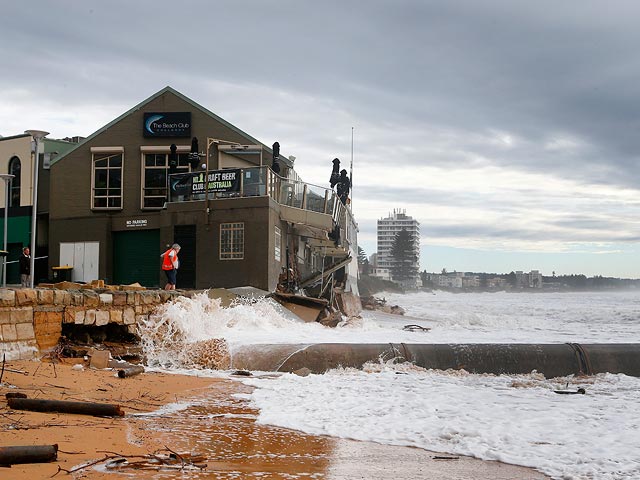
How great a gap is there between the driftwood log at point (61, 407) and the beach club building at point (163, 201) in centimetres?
1605

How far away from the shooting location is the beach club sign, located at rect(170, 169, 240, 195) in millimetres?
23328

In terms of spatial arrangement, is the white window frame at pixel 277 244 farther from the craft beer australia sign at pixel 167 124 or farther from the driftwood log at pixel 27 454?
the driftwood log at pixel 27 454

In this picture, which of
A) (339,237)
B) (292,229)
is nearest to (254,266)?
(292,229)

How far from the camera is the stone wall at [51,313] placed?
11.2m

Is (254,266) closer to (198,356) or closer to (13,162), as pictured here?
(198,356)

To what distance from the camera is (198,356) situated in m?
13.9

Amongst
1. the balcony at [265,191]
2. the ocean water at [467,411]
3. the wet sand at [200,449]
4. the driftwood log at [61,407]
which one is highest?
the balcony at [265,191]

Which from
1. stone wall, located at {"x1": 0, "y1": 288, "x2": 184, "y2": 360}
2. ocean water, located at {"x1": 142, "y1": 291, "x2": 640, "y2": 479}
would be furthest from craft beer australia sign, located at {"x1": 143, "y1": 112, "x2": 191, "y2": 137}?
ocean water, located at {"x1": 142, "y1": 291, "x2": 640, "y2": 479}

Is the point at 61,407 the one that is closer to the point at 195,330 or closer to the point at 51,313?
the point at 51,313

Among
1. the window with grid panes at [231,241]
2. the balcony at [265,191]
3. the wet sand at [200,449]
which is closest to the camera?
the wet sand at [200,449]

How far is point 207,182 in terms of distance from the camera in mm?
23922

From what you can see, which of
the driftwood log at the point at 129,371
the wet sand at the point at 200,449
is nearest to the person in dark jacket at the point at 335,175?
the driftwood log at the point at 129,371

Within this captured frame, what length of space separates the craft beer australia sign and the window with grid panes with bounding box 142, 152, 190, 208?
0.91 m

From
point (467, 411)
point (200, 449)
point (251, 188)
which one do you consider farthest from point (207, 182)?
point (200, 449)
